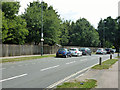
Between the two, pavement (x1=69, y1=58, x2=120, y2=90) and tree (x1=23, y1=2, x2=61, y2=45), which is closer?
pavement (x1=69, y1=58, x2=120, y2=90)

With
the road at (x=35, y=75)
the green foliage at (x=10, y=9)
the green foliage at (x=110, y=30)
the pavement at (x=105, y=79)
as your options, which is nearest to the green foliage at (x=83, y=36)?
the green foliage at (x=110, y=30)

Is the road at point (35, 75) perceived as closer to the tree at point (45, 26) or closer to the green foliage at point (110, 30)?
the tree at point (45, 26)

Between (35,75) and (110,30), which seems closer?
(35,75)

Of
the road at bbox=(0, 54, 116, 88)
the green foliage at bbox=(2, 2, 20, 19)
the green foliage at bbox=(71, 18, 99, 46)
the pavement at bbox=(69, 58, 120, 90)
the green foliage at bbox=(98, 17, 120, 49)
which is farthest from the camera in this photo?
the green foliage at bbox=(98, 17, 120, 49)

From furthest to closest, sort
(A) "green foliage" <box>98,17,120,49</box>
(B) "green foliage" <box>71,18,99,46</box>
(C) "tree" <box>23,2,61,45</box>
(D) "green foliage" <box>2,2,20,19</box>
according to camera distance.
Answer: (A) "green foliage" <box>98,17,120,49</box>, (B) "green foliage" <box>71,18,99,46</box>, (C) "tree" <box>23,2,61,45</box>, (D) "green foliage" <box>2,2,20,19</box>

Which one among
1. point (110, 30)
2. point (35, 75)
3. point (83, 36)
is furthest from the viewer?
point (110, 30)

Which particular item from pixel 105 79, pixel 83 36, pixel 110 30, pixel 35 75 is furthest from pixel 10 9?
pixel 110 30

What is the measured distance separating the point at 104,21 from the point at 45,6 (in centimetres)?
4824

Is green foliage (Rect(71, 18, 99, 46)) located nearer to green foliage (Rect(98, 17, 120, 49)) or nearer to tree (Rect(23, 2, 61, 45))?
green foliage (Rect(98, 17, 120, 49))

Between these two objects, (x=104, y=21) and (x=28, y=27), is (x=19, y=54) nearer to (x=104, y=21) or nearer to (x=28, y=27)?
(x=28, y=27)

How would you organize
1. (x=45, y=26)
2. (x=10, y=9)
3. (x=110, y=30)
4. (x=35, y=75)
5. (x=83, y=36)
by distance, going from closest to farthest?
(x=35, y=75) < (x=10, y=9) < (x=45, y=26) < (x=83, y=36) < (x=110, y=30)

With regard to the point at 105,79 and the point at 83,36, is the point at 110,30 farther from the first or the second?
the point at 105,79

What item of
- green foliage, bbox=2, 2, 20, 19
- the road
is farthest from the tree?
the road

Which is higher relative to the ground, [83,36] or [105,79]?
[83,36]
